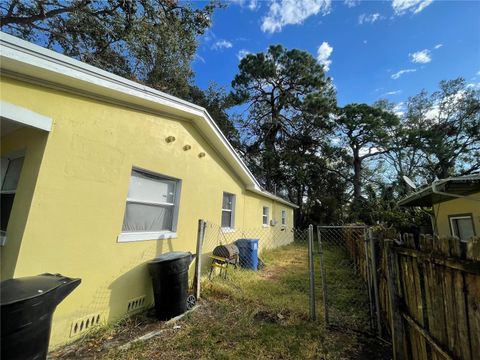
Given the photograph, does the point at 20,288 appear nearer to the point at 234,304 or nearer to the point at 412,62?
the point at 234,304

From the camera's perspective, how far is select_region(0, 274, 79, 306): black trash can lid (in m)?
2.28

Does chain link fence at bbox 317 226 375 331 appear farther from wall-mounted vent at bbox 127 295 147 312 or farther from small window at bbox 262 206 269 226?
small window at bbox 262 206 269 226

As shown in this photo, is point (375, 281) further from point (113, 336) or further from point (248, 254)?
point (248, 254)

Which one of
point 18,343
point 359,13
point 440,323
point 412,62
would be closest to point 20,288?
point 18,343

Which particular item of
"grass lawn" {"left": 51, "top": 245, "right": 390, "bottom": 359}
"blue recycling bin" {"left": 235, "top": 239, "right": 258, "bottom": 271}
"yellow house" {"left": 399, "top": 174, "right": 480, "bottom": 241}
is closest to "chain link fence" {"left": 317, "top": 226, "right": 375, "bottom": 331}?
"grass lawn" {"left": 51, "top": 245, "right": 390, "bottom": 359}

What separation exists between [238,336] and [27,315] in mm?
2852

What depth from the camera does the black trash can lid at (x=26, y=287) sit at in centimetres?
228

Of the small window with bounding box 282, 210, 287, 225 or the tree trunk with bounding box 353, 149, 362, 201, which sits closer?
the small window with bounding box 282, 210, 287, 225

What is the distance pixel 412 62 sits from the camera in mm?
14695

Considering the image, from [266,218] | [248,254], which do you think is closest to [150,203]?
[248,254]

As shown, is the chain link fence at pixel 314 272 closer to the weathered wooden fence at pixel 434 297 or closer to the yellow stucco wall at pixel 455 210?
the weathered wooden fence at pixel 434 297

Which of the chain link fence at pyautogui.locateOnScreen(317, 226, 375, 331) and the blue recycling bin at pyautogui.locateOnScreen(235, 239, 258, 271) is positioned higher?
the blue recycling bin at pyautogui.locateOnScreen(235, 239, 258, 271)

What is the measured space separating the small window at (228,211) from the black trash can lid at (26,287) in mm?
6121

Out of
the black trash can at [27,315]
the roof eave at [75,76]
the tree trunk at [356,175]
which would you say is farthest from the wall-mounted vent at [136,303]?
the tree trunk at [356,175]
